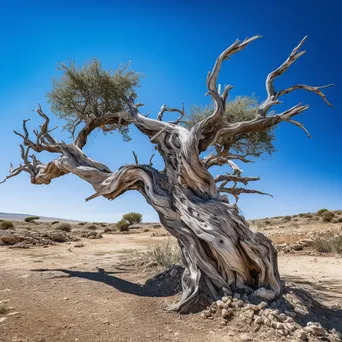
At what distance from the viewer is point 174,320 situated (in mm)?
4512

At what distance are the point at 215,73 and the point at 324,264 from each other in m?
8.09

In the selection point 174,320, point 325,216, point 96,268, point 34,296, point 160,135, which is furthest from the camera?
point 325,216

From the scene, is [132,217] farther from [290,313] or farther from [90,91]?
[290,313]

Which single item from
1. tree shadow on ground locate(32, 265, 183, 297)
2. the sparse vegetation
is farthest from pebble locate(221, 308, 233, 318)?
the sparse vegetation

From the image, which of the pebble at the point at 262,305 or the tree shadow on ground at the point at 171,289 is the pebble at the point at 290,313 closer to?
the tree shadow on ground at the point at 171,289

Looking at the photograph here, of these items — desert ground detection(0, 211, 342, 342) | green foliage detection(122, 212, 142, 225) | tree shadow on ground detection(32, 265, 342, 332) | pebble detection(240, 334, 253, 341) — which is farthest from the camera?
green foliage detection(122, 212, 142, 225)

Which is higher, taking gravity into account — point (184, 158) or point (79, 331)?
point (184, 158)

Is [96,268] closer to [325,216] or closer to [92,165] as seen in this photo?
[92,165]

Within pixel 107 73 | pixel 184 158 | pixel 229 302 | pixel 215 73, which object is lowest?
pixel 229 302

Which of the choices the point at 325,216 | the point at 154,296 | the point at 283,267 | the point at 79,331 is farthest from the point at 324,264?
the point at 325,216

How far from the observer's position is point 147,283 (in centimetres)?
660

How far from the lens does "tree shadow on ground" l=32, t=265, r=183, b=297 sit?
19.4 feet

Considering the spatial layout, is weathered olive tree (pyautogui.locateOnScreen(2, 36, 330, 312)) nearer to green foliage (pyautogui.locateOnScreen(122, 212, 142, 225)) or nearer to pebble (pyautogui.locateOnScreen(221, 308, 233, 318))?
pebble (pyautogui.locateOnScreen(221, 308, 233, 318))

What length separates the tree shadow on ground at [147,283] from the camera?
5914 millimetres
